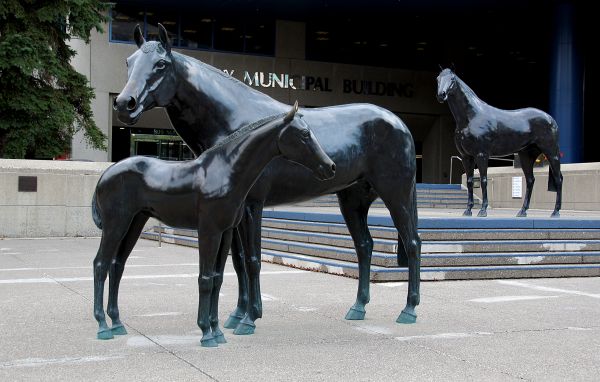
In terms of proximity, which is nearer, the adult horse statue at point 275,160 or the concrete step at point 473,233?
the adult horse statue at point 275,160

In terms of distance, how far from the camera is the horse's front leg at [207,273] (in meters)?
5.68

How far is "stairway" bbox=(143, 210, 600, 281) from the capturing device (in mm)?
10703

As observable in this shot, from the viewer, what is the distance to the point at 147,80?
5.92 m

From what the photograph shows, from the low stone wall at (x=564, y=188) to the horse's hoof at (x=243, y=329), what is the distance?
17472 millimetres

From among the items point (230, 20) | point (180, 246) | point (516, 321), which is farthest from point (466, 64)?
point (516, 321)

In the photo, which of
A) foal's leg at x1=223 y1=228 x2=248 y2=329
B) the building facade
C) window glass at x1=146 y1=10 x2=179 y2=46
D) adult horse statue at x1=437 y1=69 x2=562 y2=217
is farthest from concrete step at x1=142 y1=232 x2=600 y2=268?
window glass at x1=146 y1=10 x2=179 y2=46

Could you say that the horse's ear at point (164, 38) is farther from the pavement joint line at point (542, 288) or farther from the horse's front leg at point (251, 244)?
the pavement joint line at point (542, 288)

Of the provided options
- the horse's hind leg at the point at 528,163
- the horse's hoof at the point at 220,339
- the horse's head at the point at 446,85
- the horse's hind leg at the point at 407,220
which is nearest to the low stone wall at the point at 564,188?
the horse's hind leg at the point at 528,163

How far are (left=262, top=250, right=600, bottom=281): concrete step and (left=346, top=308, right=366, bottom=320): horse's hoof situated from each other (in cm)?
290

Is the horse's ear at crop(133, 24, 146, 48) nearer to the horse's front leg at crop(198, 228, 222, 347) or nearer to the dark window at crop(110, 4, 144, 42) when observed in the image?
the horse's front leg at crop(198, 228, 222, 347)

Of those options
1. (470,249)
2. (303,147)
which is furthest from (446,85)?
(303,147)

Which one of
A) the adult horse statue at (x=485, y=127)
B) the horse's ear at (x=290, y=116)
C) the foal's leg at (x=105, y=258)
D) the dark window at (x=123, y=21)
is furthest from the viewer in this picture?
the dark window at (x=123, y=21)

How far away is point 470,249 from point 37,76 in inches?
619

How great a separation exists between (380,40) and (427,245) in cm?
3237
